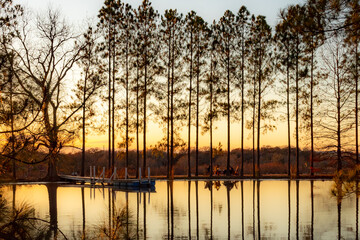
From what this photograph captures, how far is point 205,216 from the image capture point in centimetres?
1466

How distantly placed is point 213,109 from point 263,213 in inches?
918

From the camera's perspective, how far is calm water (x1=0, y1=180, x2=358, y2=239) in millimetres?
11500

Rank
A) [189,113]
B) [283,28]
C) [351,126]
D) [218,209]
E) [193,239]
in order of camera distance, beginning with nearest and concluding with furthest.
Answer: [193,239] → [283,28] → [218,209] → [351,126] → [189,113]

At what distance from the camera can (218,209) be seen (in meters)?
16.5

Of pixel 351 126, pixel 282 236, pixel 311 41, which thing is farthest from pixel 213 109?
pixel 282 236

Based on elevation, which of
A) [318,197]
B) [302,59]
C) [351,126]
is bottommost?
[318,197]

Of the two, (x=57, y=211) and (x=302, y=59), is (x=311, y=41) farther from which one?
(x=302, y=59)

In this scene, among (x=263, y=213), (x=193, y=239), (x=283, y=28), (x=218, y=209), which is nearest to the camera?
(x=193, y=239)

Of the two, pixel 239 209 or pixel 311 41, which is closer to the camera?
pixel 311 41

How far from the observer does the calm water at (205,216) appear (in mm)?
11500

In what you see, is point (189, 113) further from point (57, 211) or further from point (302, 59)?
point (57, 211)

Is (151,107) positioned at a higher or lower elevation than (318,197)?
higher

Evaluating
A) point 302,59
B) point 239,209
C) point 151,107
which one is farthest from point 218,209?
point 302,59

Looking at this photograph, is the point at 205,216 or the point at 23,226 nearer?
the point at 23,226
